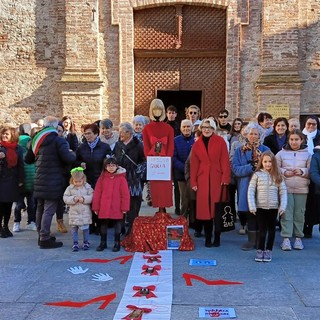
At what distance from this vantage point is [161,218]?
696cm

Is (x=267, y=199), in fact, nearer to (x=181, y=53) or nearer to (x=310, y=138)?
(x=310, y=138)

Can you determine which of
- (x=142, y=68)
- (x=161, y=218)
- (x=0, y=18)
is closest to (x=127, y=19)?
(x=142, y=68)

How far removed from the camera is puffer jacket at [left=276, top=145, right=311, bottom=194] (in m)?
6.96

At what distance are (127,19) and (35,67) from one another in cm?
296

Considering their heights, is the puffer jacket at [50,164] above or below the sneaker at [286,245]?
above

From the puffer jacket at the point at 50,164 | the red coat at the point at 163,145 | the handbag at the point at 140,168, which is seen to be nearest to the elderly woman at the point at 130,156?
the handbag at the point at 140,168

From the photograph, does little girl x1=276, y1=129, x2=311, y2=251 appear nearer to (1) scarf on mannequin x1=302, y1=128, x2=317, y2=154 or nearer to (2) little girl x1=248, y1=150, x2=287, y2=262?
(2) little girl x1=248, y1=150, x2=287, y2=262

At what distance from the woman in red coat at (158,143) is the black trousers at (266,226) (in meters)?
1.38

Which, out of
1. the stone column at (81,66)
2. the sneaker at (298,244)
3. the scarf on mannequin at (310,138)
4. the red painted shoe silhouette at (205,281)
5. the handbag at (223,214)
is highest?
the stone column at (81,66)

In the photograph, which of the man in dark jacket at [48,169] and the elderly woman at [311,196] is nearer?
the man in dark jacket at [48,169]

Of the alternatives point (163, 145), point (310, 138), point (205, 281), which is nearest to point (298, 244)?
point (310, 138)

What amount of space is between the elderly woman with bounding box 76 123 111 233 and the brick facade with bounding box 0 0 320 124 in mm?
5767

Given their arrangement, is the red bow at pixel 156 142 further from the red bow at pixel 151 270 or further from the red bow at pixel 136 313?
the red bow at pixel 136 313

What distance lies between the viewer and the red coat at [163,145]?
693 cm
